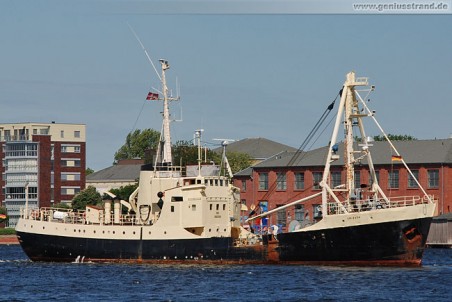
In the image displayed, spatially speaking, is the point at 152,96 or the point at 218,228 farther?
the point at 152,96

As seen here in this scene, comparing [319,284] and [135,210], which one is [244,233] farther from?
[319,284]

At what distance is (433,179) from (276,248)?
53.6 metres

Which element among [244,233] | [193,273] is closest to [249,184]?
[244,233]

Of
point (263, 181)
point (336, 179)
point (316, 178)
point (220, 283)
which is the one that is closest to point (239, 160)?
point (263, 181)

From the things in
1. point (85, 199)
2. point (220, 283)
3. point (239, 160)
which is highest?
point (239, 160)

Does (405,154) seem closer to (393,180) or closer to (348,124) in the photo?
(393,180)

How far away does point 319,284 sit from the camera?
219 ft

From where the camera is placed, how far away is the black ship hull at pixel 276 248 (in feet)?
251

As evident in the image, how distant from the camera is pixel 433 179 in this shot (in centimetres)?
13025

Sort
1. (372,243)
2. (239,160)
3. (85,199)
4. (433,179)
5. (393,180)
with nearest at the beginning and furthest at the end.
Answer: (372,243) < (433,179) < (393,180) < (85,199) < (239,160)

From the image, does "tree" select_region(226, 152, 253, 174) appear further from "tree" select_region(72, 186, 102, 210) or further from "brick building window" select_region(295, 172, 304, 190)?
"brick building window" select_region(295, 172, 304, 190)

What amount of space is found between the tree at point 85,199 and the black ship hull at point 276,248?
A: 8443cm

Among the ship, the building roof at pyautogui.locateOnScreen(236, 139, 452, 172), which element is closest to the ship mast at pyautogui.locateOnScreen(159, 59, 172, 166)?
the ship

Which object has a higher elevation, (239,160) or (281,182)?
(239,160)
